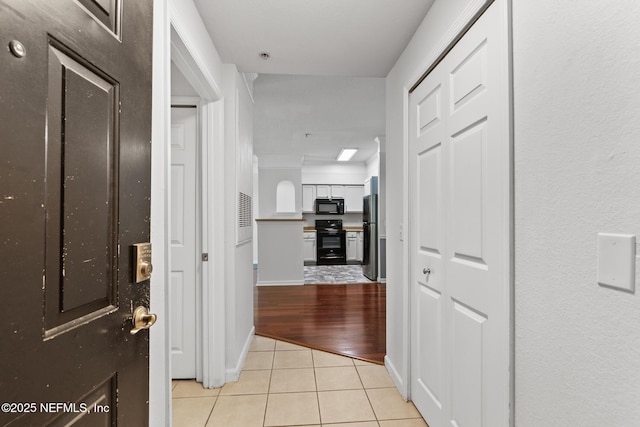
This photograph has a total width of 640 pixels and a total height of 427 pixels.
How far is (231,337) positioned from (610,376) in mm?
2066

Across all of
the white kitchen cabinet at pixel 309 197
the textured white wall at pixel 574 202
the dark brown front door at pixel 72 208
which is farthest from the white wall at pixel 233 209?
the white kitchen cabinet at pixel 309 197

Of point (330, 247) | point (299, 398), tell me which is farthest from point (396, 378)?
point (330, 247)

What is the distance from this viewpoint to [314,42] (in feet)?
6.41

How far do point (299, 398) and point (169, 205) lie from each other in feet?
5.13

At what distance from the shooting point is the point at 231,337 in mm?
2219

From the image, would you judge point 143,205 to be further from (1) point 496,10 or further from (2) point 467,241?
(1) point 496,10

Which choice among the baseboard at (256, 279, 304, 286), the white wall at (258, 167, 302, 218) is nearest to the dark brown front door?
the baseboard at (256, 279, 304, 286)

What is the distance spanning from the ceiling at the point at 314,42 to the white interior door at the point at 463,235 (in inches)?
16.2

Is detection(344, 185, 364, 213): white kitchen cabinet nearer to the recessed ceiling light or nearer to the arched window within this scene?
the recessed ceiling light

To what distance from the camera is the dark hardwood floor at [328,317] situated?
2.93 metres

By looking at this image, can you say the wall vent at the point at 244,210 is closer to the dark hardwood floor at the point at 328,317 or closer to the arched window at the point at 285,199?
the dark hardwood floor at the point at 328,317

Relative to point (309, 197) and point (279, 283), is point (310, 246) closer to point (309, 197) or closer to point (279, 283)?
point (309, 197)

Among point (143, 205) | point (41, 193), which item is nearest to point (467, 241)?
point (143, 205)

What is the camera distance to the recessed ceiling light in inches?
244
